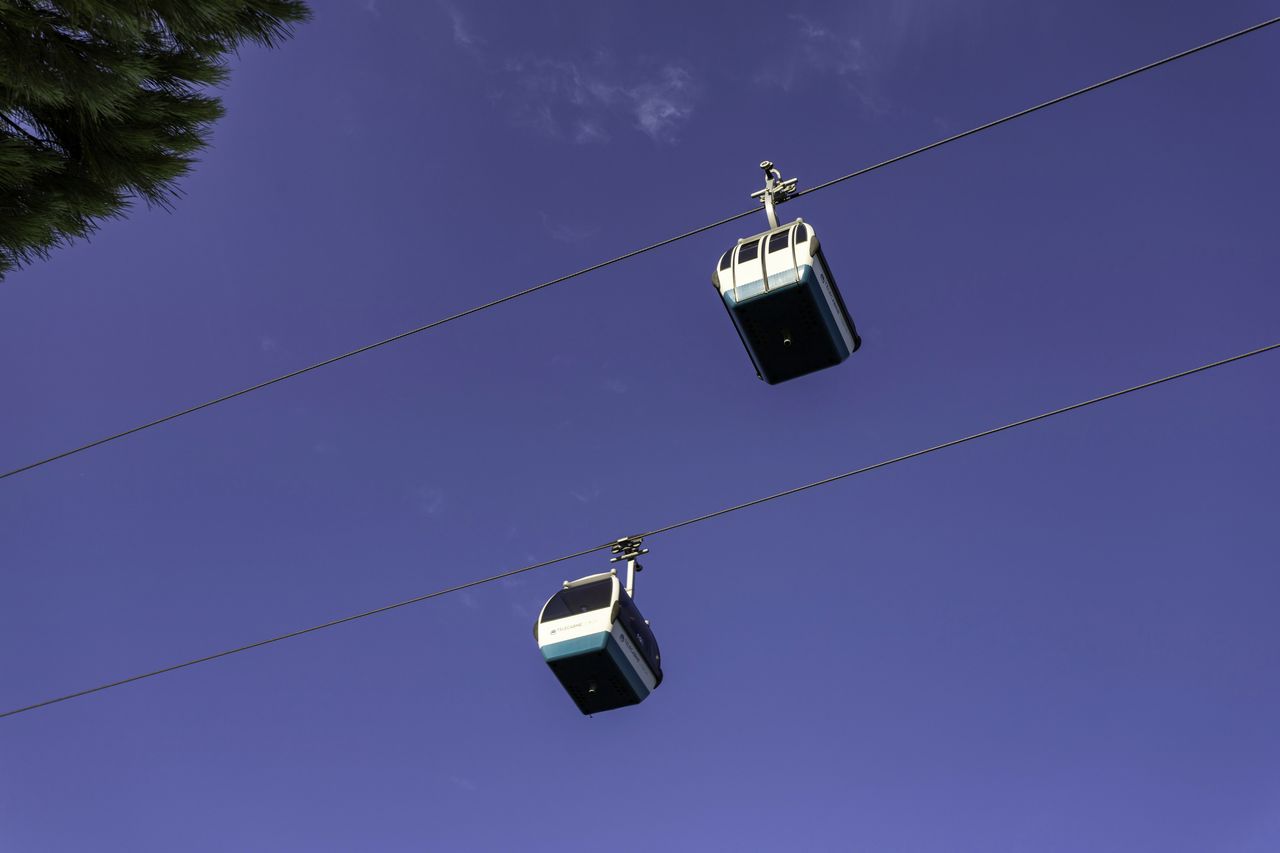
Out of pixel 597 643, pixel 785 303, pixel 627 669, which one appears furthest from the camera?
pixel 627 669

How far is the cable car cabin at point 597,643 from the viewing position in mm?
9062

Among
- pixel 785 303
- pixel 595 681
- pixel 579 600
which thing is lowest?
pixel 595 681

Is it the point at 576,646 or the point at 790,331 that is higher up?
the point at 790,331

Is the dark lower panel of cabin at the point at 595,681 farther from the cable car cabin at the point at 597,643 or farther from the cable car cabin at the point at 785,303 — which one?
the cable car cabin at the point at 785,303

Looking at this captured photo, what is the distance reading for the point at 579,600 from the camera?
9328 millimetres

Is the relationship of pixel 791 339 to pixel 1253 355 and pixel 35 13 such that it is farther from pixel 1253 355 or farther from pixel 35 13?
pixel 35 13

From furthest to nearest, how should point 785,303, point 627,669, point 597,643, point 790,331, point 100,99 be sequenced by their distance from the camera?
point 627,669
point 597,643
point 790,331
point 785,303
point 100,99

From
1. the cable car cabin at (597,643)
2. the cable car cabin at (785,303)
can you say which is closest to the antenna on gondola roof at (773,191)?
the cable car cabin at (785,303)

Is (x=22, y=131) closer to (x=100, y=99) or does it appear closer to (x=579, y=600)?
(x=100, y=99)

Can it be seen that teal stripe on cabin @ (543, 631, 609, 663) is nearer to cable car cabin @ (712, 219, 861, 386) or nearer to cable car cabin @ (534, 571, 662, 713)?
cable car cabin @ (534, 571, 662, 713)

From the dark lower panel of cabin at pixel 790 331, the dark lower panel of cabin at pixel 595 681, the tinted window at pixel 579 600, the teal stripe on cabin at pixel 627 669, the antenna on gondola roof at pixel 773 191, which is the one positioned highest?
the antenna on gondola roof at pixel 773 191

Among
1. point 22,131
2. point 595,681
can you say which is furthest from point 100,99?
point 595,681

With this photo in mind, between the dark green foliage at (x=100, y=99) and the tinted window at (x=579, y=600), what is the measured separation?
423 centimetres

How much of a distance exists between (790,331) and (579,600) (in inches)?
108
